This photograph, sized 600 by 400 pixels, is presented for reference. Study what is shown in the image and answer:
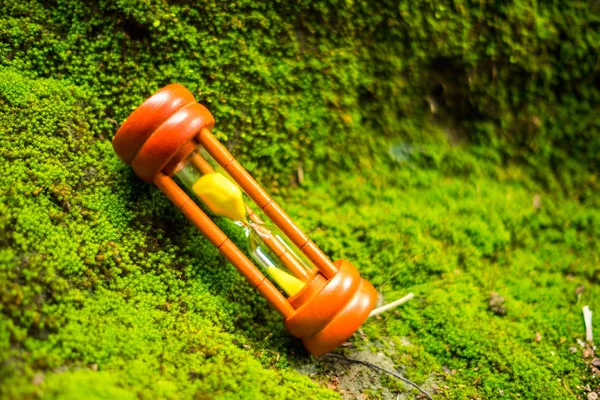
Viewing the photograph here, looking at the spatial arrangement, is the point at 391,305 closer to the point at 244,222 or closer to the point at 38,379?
the point at 244,222

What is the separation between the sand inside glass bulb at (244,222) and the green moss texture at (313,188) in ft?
0.54

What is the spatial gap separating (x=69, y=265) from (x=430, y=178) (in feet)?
5.94

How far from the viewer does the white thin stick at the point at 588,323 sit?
2390 millimetres

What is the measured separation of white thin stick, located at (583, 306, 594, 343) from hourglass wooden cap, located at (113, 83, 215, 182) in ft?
6.31

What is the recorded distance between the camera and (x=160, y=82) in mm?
2266

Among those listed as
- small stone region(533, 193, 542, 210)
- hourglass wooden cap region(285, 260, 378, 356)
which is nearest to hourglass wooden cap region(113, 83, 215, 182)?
hourglass wooden cap region(285, 260, 378, 356)

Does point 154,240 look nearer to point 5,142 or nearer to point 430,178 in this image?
point 5,142

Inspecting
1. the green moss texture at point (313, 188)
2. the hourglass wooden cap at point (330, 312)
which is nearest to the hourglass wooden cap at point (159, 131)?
the green moss texture at point (313, 188)

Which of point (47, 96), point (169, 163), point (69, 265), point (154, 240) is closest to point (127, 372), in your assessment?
point (69, 265)

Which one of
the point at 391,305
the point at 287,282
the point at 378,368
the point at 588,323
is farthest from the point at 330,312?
the point at 588,323

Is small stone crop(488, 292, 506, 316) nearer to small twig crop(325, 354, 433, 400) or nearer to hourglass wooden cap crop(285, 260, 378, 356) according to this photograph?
small twig crop(325, 354, 433, 400)

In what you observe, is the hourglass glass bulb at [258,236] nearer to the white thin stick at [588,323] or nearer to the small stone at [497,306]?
the small stone at [497,306]

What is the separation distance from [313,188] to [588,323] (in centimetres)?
141

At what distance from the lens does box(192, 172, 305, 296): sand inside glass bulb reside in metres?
1.97
